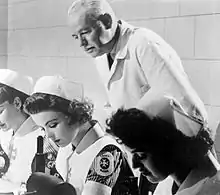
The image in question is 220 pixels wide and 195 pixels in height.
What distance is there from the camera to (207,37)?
107 cm

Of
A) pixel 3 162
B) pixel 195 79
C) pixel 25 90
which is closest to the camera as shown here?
pixel 195 79

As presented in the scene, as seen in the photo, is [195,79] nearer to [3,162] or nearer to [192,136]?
[192,136]

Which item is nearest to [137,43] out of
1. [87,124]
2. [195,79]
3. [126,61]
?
[126,61]

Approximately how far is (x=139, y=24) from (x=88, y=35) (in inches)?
6.4

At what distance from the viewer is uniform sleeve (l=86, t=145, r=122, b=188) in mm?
1204

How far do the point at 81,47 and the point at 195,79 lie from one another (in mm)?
371

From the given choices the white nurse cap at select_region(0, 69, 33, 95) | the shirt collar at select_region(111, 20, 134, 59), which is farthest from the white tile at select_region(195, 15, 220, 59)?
the white nurse cap at select_region(0, 69, 33, 95)

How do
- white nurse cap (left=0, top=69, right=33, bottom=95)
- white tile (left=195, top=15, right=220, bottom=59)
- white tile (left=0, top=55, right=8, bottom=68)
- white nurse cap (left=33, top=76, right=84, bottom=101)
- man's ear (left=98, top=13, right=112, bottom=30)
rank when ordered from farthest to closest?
white tile (left=0, top=55, right=8, bottom=68), white nurse cap (left=0, top=69, right=33, bottom=95), white nurse cap (left=33, top=76, right=84, bottom=101), man's ear (left=98, top=13, right=112, bottom=30), white tile (left=195, top=15, right=220, bottom=59)

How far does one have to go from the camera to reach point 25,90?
1.46 meters

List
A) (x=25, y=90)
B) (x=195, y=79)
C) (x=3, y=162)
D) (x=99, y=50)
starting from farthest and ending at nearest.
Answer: (x=3, y=162)
(x=25, y=90)
(x=99, y=50)
(x=195, y=79)

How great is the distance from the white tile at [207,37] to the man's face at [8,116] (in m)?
0.73

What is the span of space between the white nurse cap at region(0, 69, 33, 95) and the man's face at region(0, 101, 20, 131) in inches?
3.0

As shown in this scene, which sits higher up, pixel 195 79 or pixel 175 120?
pixel 195 79

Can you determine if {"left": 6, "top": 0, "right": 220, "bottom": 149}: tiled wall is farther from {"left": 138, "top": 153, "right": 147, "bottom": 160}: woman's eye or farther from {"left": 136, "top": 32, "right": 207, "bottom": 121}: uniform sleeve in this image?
{"left": 138, "top": 153, "right": 147, "bottom": 160}: woman's eye
